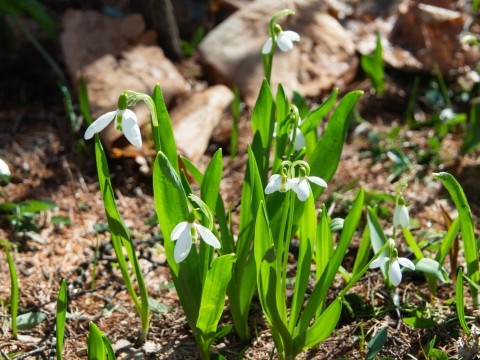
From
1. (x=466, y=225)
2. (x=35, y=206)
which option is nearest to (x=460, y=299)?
(x=466, y=225)

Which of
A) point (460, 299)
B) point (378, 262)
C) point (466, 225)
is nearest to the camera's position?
point (378, 262)

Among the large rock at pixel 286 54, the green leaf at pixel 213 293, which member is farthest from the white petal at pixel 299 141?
the large rock at pixel 286 54

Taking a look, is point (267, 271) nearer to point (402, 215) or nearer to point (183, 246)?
point (183, 246)

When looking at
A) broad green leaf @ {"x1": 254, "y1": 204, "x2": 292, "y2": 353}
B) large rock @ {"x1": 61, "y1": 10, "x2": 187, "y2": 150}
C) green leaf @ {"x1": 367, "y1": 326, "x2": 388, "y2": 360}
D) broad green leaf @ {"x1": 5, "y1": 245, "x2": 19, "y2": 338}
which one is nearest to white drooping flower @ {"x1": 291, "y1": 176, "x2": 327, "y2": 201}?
broad green leaf @ {"x1": 254, "y1": 204, "x2": 292, "y2": 353}

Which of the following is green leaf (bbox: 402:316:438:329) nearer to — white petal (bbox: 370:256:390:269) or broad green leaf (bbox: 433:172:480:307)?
broad green leaf (bbox: 433:172:480:307)

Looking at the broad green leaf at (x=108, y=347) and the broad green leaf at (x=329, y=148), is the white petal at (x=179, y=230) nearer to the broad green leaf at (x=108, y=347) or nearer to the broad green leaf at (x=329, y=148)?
the broad green leaf at (x=108, y=347)

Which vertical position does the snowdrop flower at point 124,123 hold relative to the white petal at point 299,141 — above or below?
above
